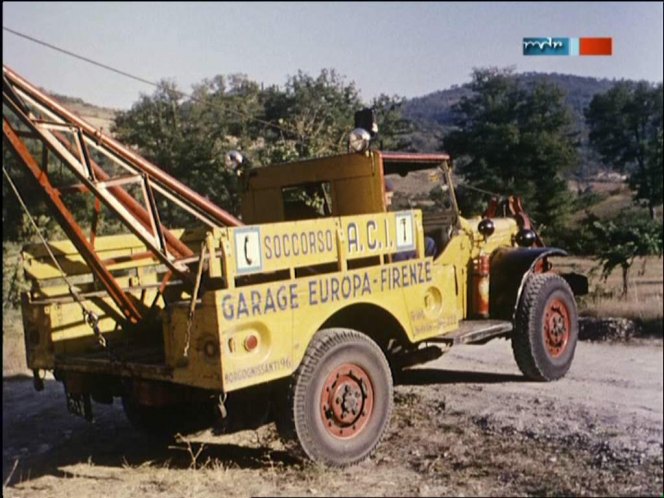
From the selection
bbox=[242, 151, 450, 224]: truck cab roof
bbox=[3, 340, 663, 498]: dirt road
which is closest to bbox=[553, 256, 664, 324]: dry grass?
bbox=[3, 340, 663, 498]: dirt road

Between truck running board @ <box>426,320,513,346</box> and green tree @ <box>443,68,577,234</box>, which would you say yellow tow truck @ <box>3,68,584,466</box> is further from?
green tree @ <box>443,68,577,234</box>

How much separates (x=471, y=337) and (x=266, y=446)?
79.5 inches

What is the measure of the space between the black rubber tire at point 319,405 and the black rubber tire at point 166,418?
5.20ft

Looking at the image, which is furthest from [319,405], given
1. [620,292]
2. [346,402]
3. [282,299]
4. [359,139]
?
[620,292]

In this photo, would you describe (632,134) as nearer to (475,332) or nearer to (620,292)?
(620,292)

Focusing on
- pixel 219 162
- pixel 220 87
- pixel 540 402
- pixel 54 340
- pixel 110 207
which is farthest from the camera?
pixel 220 87

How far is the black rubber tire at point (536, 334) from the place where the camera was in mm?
6895

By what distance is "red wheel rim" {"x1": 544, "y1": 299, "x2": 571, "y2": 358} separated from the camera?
23.6 feet

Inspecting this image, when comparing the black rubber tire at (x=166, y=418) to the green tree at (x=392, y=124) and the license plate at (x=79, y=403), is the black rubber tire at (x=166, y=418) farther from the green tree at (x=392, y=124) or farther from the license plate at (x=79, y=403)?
the green tree at (x=392, y=124)

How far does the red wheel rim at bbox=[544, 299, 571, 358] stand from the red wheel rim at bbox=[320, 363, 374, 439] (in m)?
2.63

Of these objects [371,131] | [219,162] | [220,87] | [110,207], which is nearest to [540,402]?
[371,131]

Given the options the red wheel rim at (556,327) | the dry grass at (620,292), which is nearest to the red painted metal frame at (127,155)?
the red wheel rim at (556,327)

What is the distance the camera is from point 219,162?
1218cm

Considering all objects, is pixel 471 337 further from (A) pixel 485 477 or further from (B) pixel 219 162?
(B) pixel 219 162
